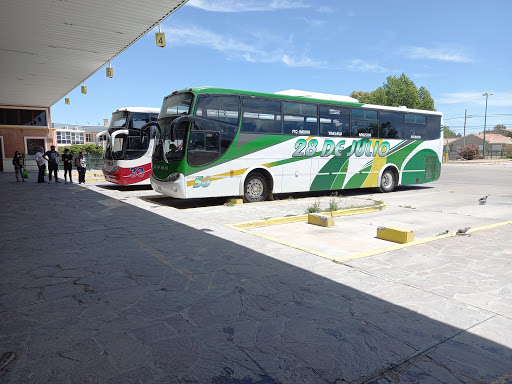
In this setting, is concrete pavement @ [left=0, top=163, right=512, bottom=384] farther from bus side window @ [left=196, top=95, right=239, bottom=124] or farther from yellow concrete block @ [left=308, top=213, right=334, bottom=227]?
bus side window @ [left=196, top=95, right=239, bottom=124]

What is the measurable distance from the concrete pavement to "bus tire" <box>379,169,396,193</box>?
8.40 m

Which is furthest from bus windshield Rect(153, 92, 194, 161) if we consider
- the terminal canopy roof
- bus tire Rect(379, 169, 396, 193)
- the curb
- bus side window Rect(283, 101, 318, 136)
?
bus tire Rect(379, 169, 396, 193)

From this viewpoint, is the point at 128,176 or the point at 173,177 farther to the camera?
the point at 128,176

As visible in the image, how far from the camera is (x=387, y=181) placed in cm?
1540

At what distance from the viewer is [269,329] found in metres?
3.40

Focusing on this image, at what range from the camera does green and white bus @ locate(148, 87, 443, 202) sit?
10.5m

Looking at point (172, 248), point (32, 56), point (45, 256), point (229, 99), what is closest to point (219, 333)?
point (172, 248)

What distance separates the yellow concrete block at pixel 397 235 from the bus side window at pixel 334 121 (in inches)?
268

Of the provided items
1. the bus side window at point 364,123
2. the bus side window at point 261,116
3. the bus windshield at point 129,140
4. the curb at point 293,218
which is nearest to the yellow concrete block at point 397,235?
the curb at point 293,218

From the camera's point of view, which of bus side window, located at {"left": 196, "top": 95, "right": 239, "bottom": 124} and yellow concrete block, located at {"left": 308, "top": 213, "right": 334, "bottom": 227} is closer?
yellow concrete block, located at {"left": 308, "top": 213, "right": 334, "bottom": 227}

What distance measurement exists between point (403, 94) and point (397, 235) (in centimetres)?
5199

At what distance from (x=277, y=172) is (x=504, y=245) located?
7028 millimetres

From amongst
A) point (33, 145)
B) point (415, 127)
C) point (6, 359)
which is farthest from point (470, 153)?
point (6, 359)

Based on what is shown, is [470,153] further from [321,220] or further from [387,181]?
[321,220]
